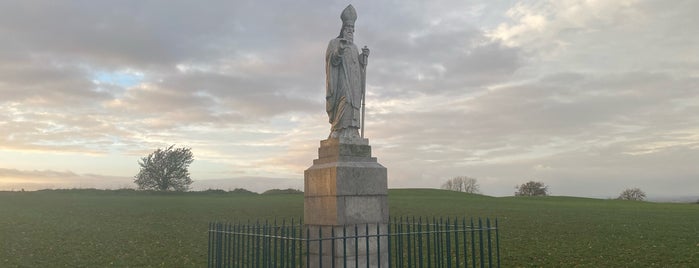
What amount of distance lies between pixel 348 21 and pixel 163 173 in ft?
226

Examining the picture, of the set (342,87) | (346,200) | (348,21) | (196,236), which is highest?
(348,21)

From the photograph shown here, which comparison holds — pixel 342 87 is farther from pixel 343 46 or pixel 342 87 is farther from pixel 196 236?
pixel 196 236

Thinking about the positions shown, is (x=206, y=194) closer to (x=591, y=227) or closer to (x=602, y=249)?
(x=591, y=227)

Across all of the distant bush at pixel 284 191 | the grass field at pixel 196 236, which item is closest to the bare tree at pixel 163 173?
the distant bush at pixel 284 191

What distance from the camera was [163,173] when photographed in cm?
7325

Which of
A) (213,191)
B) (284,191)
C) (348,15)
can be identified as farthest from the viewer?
(284,191)

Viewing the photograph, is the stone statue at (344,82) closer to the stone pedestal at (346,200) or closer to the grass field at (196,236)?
the stone pedestal at (346,200)

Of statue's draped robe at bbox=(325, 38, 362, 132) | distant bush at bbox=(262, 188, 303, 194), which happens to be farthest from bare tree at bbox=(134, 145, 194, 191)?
statue's draped robe at bbox=(325, 38, 362, 132)

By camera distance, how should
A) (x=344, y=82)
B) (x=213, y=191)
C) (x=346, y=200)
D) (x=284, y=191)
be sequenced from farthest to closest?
(x=284, y=191), (x=213, y=191), (x=344, y=82), (x=346, y=200)

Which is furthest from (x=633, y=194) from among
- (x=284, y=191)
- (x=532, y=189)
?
(x=284, y=191)

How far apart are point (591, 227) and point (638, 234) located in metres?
2.78

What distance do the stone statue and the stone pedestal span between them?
370 mm

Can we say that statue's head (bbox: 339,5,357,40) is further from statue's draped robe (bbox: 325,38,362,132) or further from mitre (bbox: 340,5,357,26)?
statue's draped robe (bbox: 325,38,362,132)

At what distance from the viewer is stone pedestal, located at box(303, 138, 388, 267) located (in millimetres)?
9273
